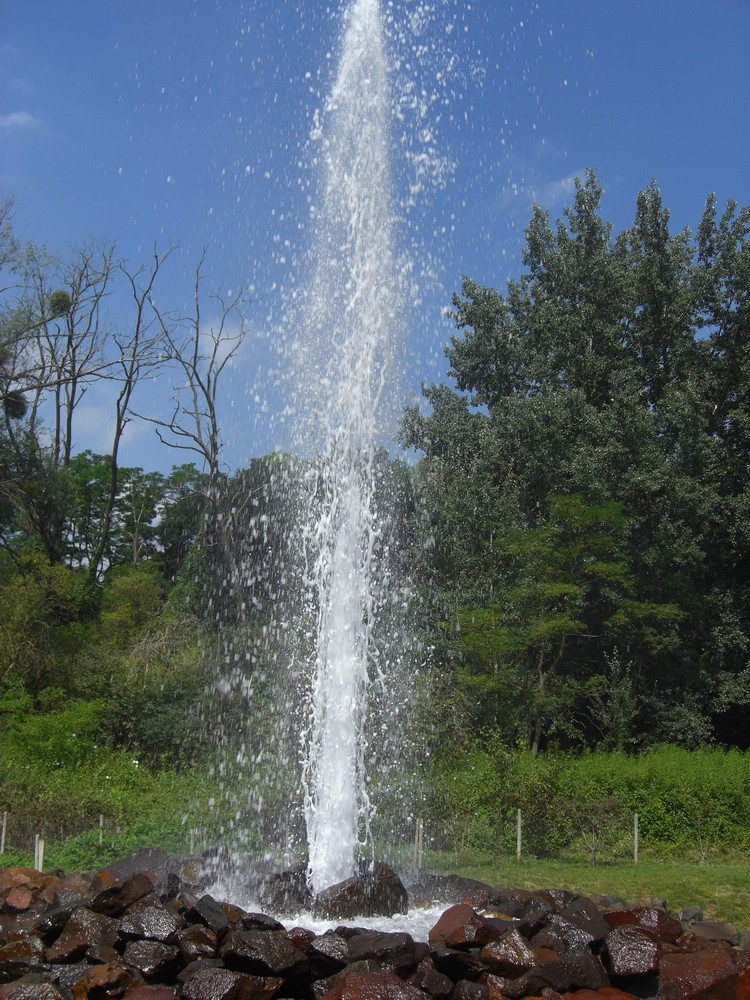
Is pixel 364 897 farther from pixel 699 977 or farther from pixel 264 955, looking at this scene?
pixel 699 977

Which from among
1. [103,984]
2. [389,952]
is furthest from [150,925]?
[389,952]

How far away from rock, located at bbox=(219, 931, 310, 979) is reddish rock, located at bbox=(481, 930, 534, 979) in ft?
4.10

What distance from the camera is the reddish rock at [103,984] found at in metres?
6.07

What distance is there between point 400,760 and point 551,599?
8.29 m

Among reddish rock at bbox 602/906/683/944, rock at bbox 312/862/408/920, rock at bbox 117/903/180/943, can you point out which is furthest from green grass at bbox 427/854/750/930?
rock at bbox 117/903/180/943

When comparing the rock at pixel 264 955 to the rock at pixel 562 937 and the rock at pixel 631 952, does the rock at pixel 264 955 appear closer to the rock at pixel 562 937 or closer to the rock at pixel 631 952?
the rock at pixel 562 937

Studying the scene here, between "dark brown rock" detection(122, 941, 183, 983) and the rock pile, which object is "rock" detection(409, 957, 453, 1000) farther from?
"dark brown rock" detection(122, 941, 183, 983)

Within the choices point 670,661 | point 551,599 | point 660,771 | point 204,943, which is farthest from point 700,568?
point 204,943

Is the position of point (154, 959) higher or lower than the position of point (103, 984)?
higher

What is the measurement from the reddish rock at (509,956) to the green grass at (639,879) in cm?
504

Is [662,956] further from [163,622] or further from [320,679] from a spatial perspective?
[163,622]

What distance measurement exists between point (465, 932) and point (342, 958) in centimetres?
90

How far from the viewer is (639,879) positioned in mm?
11906

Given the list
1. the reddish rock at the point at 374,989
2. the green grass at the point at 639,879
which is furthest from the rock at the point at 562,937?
the green grass at the point at 639,879
